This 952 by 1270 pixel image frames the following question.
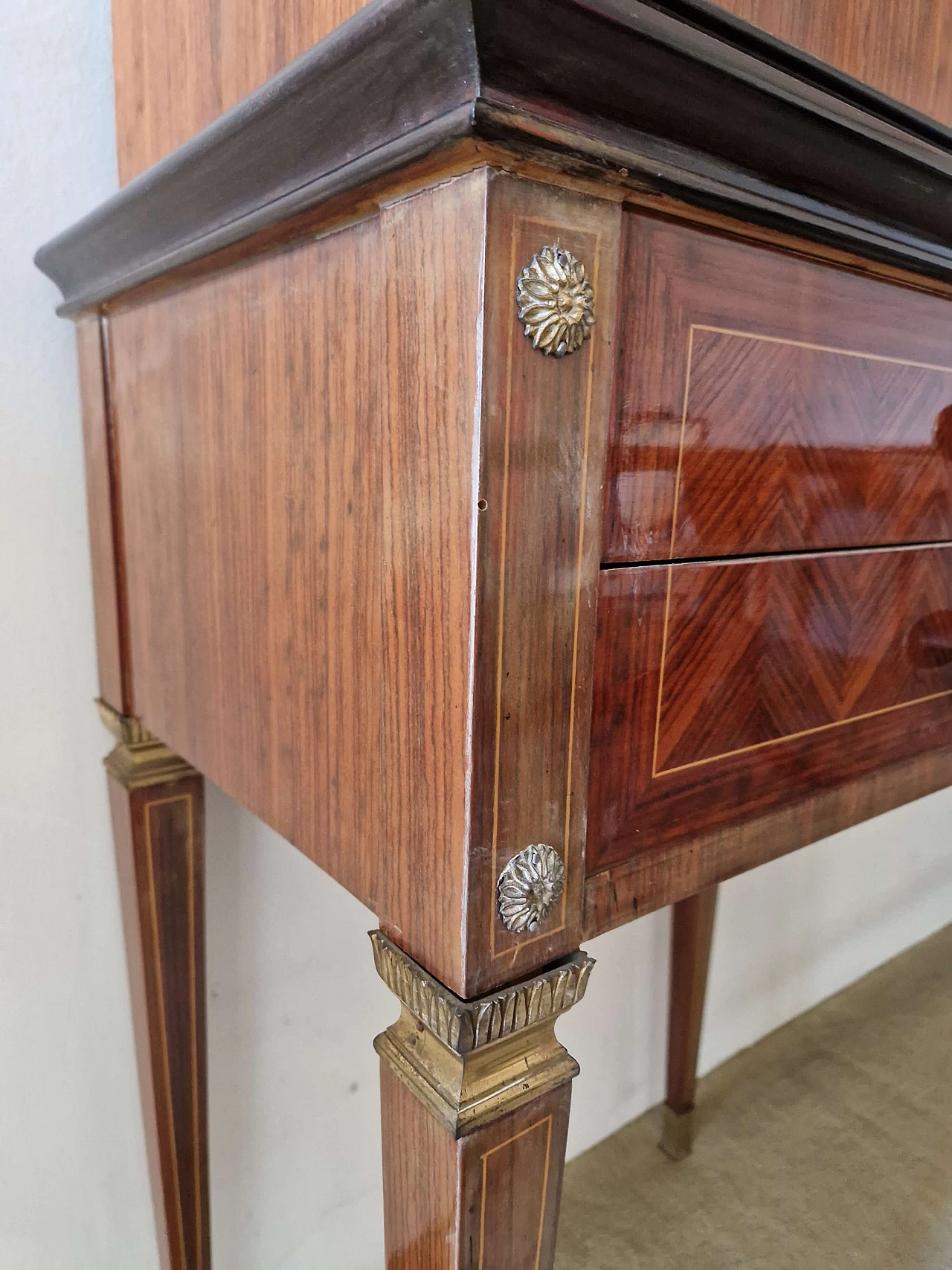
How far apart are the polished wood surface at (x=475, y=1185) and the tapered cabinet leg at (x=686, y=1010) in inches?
30.4

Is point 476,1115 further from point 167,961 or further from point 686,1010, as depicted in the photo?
point 686,1010

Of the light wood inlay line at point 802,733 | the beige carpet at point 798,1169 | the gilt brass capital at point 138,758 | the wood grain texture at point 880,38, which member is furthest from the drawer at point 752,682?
the beige carpet at point 798,1169

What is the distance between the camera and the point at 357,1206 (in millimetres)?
1014

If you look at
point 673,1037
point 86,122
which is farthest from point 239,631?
point 673,1037

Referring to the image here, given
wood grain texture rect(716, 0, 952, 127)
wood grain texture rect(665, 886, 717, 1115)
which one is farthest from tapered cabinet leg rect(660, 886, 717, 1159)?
wood grain texture rect(716, 0, 952, 127)

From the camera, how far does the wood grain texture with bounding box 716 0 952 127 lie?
0.42 meters

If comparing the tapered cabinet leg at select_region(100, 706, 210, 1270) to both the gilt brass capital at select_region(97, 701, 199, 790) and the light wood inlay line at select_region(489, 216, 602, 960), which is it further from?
the light wood inlay line at select_region(489, 216, 602, 960)

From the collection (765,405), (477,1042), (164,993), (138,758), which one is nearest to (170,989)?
(164,993)

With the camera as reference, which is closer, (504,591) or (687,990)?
(504,591)

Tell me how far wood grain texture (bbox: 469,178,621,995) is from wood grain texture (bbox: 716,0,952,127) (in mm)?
189

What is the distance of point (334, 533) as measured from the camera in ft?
1.29

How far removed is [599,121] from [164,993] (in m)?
0.69

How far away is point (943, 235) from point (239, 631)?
40 cm

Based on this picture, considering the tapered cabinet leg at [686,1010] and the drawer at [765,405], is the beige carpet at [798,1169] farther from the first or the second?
the drawer at [765,405]
